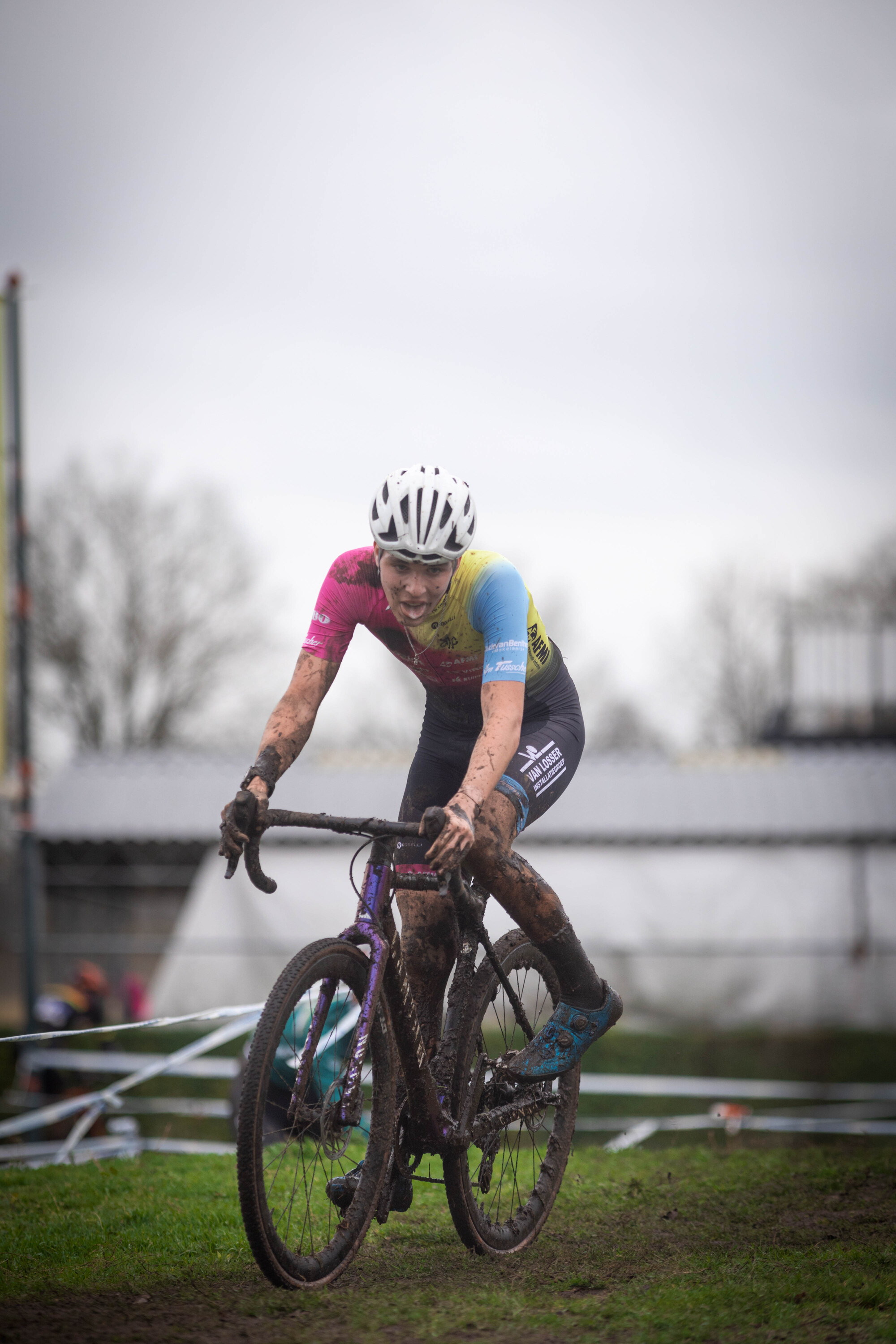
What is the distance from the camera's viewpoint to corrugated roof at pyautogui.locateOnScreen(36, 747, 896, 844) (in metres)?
22.8

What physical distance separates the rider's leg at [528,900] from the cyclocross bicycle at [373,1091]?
4.8 inches

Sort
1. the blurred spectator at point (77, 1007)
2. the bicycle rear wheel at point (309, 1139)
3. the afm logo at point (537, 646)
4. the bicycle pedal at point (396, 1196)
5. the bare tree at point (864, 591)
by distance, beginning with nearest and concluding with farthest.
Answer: the bicycle rear wheel at point (309, 1139) < the bicycle pedal at point (396, 1196) < the afm logo at point (537, 646) < the blurred spectator at point (77, 1007) < the bare tree at point (864, 591)

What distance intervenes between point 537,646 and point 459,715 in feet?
1.30

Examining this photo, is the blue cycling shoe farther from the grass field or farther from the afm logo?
the afm logo

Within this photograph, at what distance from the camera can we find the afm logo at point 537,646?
14.7ft

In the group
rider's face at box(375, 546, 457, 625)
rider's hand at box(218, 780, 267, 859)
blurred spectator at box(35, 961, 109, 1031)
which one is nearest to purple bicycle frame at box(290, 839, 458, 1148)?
rider's hand at box(218, 780, 267, 859)

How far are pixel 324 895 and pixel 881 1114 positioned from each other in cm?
1012

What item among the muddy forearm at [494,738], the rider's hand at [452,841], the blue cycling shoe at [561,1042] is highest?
the muddy forearm at [494,738]

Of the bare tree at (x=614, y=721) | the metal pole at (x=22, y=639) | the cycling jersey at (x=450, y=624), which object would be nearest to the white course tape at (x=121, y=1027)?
the cycling jersey at (x=450, y=624)

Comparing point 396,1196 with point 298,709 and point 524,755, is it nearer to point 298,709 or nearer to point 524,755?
point 524,755

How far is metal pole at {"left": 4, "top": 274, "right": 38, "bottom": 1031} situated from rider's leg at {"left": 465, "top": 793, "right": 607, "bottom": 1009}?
11.3 meters

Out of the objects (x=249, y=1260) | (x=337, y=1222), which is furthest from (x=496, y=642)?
(x=249, y=1260)

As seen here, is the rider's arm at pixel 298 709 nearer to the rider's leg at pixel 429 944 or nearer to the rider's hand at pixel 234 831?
the rider's hand at pixel 234 831

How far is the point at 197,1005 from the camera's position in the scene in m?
18.2
